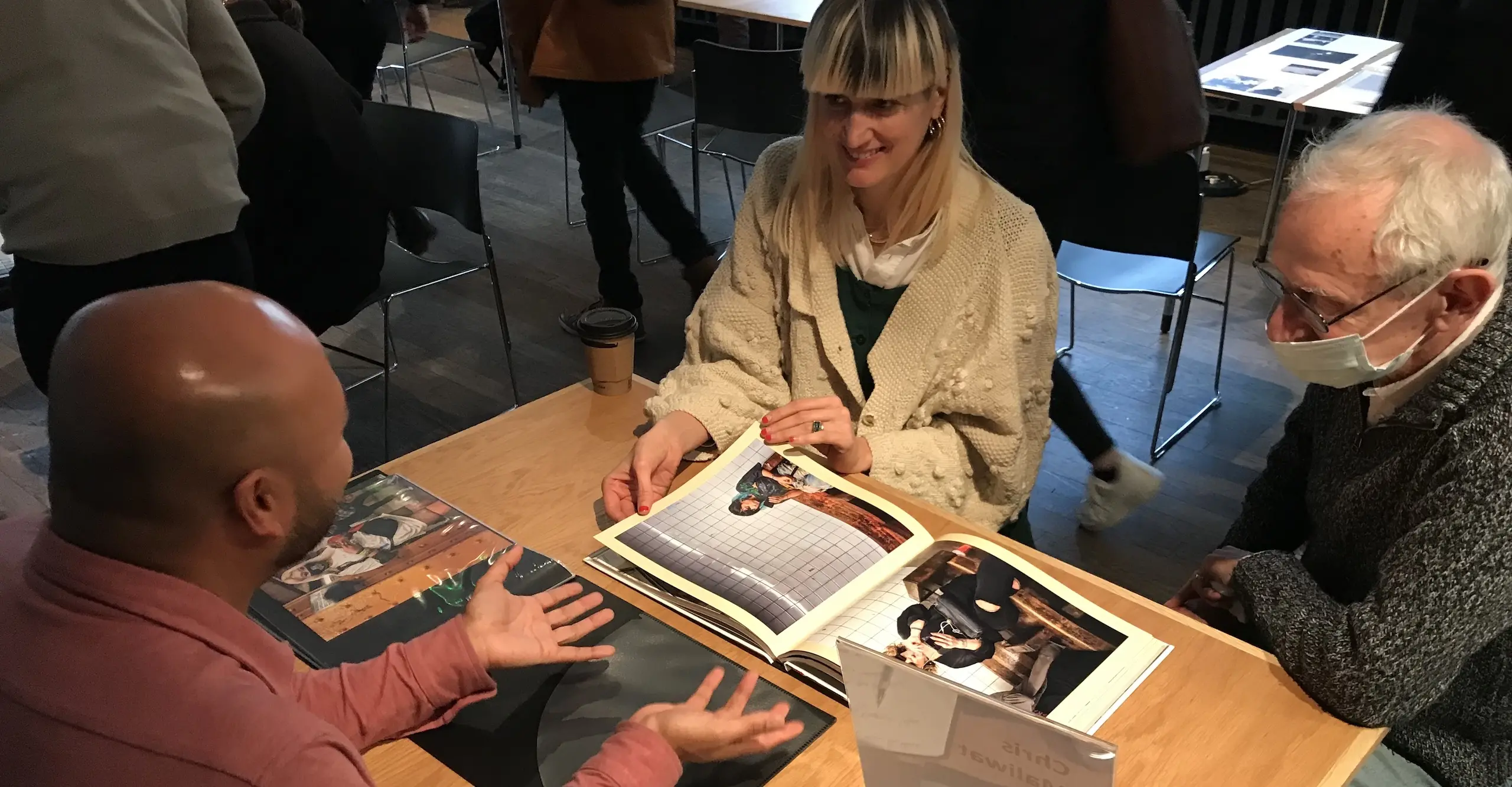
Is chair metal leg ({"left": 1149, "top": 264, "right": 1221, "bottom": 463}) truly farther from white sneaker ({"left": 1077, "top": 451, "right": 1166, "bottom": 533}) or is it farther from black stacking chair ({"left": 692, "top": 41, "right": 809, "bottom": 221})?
black stacking chair ({"left": 692, "top": 41, "right": 809, "bottom": 221})

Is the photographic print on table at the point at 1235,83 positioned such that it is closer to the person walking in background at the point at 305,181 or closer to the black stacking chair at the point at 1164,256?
the black stacking chair at the point at 1164,256

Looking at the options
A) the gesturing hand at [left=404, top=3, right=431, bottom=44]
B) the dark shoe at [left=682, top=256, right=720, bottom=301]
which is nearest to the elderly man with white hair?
the dark shoe at [left=682, top=256, right=720, bottom=301]

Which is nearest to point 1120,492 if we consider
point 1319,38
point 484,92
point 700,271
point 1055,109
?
point 1055,109

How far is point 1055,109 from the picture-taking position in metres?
2.17

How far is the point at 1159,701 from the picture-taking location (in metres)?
1.02

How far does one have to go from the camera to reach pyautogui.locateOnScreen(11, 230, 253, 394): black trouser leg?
5.94 ft

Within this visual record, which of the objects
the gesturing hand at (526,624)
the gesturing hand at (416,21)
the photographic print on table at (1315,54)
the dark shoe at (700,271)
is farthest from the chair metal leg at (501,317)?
the photographic print on table at (1315,54)

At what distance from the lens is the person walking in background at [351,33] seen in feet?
12.2

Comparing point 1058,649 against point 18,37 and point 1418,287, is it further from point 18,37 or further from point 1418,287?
point 18,37

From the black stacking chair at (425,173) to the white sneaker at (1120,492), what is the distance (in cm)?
154

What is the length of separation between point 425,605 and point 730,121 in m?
2.43

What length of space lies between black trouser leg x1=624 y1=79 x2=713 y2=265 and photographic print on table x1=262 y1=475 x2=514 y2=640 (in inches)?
80.0

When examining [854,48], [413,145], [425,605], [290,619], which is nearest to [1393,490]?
[854,48]

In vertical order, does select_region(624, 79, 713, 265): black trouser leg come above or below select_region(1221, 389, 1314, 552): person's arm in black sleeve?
below
